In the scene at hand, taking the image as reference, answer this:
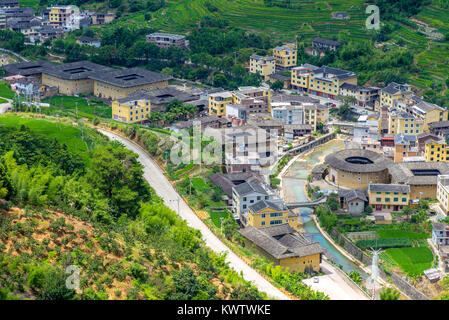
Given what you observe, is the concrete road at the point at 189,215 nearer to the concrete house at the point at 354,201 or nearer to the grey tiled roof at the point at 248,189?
the grey tiled roof at the point at 248,189

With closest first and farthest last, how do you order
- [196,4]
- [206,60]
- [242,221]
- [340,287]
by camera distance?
[340,287]
[242,221]
[206,60]
[196,4]

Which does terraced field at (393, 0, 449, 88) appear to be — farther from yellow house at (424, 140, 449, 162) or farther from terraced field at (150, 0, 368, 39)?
yellow house at (424, 140, 449, 162)

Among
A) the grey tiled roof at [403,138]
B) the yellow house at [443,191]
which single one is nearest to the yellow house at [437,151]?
the grey tiled roof at [403,138]

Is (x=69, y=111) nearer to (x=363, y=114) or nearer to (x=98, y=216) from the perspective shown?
(x=363, y=114)

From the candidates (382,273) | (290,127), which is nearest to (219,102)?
(290,127)

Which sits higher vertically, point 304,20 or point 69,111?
point 304,20

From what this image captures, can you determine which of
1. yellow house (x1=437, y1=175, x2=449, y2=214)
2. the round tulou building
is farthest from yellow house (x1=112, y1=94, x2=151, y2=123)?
yellow house (x1=437, y1=175, x2=449, y2=214)

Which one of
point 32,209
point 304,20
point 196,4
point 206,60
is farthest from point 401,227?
point 196,4
